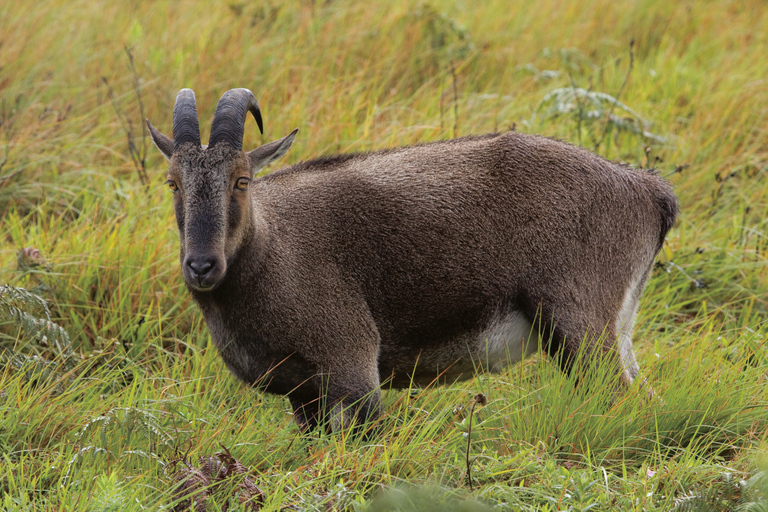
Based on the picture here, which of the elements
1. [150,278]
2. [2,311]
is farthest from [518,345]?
[2,311]

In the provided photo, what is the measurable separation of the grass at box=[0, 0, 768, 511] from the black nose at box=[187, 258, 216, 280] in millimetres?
709

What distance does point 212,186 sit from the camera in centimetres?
441

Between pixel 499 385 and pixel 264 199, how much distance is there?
1829mm

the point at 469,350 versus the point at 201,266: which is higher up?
the point at 201,266

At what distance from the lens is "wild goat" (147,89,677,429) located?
466 cm

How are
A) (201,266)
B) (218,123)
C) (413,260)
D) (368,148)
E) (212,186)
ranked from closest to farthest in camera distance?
(201,266) → (212,186) → (218,123) → (413,260) → (368,148)

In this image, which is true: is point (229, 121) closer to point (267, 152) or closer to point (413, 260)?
point (267, 152)

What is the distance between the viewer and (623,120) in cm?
750

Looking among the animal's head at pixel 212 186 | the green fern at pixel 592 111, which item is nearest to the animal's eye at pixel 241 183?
the animal's head at pixel 212 186

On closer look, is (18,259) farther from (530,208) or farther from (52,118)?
(530,208)

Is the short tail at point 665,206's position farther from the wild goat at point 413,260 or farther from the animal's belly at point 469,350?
the animal's belly at point 469,350

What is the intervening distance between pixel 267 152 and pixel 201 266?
0.84m

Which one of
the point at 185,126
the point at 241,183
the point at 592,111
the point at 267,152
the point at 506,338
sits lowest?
the point at 506,338

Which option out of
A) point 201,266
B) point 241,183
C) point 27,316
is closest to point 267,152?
point 241,183
